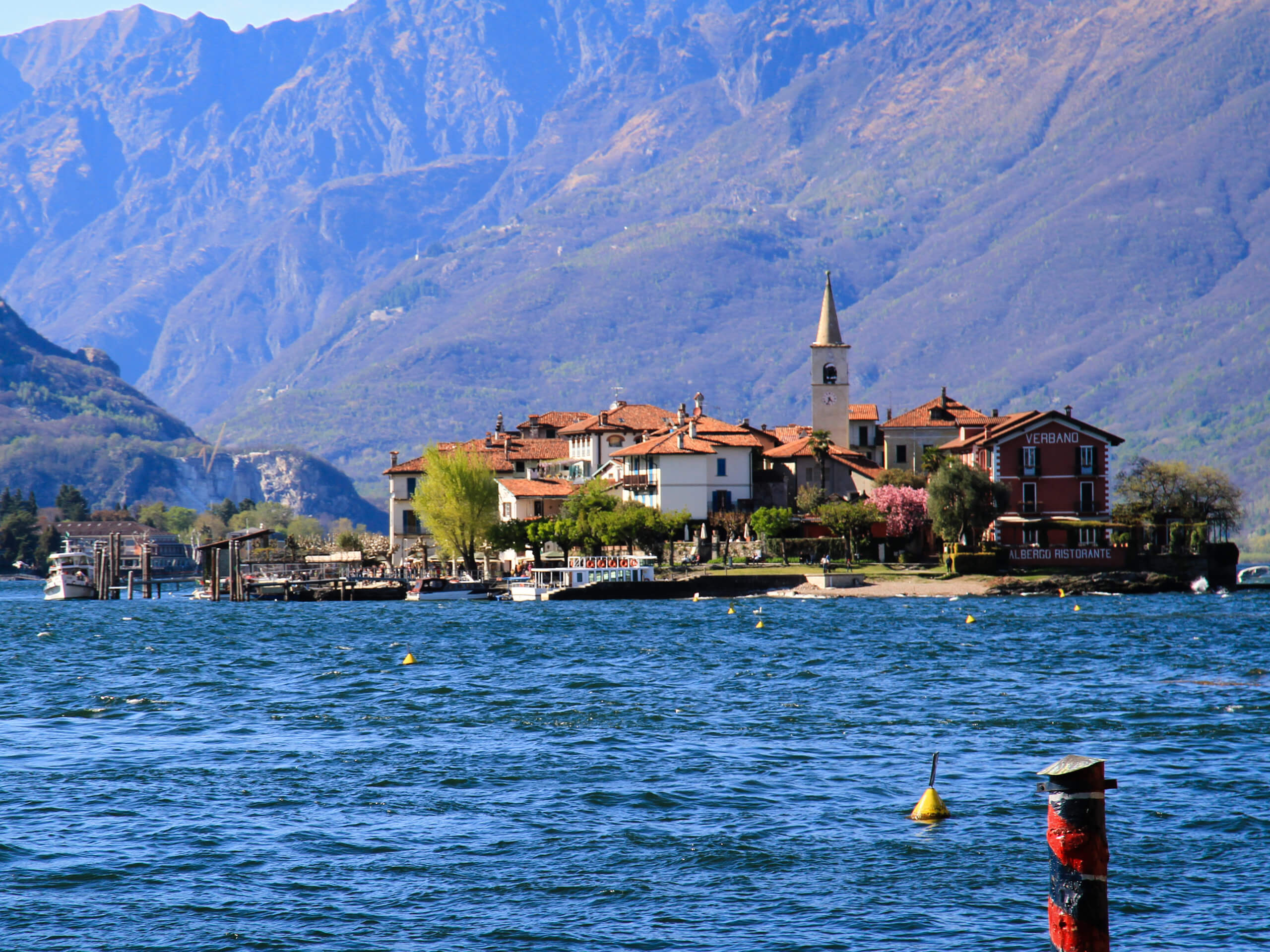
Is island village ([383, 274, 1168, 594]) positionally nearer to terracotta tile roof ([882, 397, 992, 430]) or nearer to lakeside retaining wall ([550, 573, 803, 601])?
terracotta tile roof ([882, 397, 992, 430])

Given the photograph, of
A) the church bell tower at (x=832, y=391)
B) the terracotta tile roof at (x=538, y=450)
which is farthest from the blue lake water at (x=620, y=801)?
the terracotta tile roof at (x=538, y=450)

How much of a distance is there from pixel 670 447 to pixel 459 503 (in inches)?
735

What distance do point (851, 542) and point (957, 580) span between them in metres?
13.7

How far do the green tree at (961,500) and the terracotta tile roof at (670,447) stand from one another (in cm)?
2636

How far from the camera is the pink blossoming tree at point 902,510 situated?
11506 cm

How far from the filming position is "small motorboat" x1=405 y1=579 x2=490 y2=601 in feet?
381

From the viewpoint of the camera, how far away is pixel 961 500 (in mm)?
106938

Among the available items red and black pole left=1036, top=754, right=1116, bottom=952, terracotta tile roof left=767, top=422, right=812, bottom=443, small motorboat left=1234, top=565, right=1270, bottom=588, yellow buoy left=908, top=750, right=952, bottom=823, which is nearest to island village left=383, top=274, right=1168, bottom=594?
terracotta tile roof left=767, top=422, right=812, bottom=443

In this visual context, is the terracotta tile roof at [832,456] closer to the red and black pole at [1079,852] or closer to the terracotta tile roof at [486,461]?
the terracotta tile roof at [486,461]

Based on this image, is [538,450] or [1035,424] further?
[538,450]

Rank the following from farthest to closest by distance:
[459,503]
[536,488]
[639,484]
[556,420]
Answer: [556,420]
[536,488]
[639,484]
[459,503]

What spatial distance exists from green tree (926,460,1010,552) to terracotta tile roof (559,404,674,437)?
168 ft

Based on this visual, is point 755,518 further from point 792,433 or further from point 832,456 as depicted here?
point 792,433

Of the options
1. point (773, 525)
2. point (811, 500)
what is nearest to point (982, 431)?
point (811, 500)
